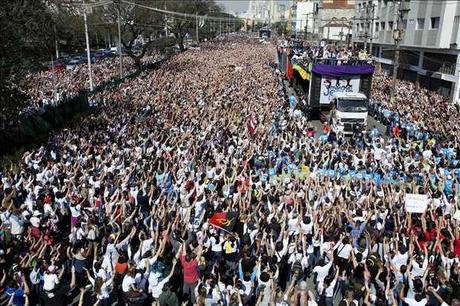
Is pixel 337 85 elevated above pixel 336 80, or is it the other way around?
pixel 336 80

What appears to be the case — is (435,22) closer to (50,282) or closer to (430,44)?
(430,44)

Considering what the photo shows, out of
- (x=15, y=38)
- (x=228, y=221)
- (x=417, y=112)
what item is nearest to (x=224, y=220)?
(x=228, y=221)

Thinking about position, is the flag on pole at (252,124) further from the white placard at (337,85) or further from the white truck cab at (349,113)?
the white placard at (337,85)

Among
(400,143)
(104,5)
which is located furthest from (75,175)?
(104,5)

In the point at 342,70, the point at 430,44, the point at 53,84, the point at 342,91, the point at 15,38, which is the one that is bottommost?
the point at 53,84

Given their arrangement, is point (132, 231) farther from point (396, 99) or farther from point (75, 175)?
point (396, 99)

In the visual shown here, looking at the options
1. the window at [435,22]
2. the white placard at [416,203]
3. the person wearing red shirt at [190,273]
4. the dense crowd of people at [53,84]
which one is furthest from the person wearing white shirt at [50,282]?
the window at [435,22]
